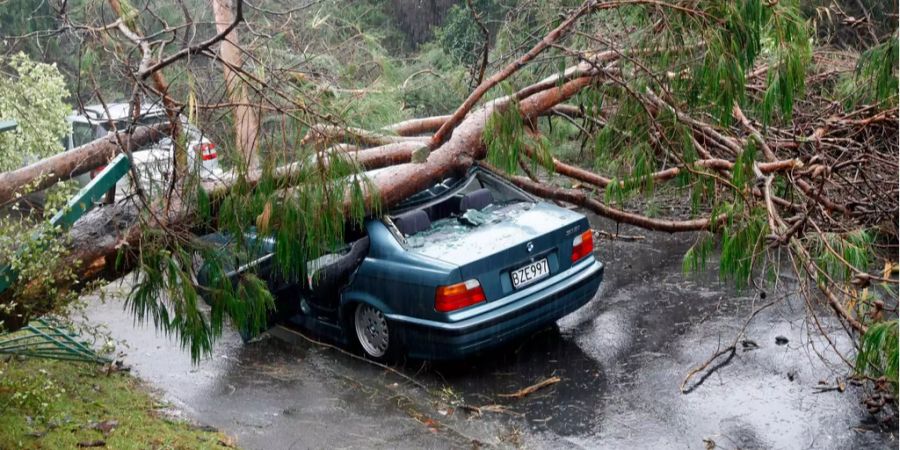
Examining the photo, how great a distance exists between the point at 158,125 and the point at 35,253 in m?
0.98

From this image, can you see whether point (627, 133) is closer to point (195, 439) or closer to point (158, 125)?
point (158, 125)

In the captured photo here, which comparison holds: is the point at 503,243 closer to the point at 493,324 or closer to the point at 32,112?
the point at 493,324

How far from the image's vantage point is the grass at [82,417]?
5074 mm

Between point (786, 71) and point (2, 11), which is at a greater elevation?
point (2, 11)

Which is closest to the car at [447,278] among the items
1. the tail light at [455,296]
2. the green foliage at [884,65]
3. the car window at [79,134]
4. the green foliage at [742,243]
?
the tail light at [455,296]

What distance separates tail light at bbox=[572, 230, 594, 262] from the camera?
6949 mm

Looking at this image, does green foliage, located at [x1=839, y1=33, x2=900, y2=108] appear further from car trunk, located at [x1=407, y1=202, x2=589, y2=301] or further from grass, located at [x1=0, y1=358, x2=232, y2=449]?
grass, located at [x1=0, y1=358, x2=232, y2=449]

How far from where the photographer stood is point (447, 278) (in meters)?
6.17

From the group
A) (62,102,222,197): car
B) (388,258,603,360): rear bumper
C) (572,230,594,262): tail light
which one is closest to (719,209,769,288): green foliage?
(388,258,603,360): rear bumper

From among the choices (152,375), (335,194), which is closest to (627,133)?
(335,194)

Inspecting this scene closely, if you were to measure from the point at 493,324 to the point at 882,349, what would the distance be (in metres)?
2.99

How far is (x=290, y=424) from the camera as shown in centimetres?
588

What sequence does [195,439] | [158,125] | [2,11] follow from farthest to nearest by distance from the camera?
[2,11], [195,439], [158,125]

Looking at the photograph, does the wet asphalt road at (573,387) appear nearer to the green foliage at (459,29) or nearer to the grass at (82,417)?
the grass at (82,417)
